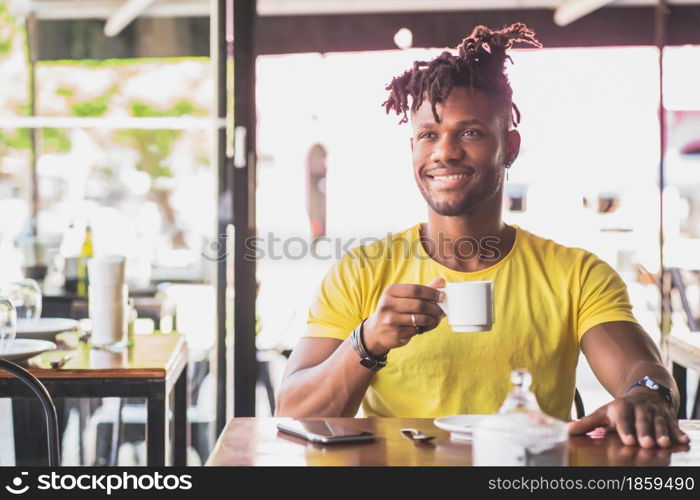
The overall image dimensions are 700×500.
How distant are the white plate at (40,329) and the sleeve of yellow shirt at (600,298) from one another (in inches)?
63.7

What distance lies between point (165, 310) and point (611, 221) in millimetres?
2027

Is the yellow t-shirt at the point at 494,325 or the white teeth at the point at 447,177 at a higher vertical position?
the white teeth at the point at 447,177

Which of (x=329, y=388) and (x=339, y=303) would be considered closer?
(x=329, y=388)

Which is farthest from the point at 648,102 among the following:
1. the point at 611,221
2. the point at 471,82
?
the point at 471,82

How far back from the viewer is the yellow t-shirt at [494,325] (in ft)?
6.42

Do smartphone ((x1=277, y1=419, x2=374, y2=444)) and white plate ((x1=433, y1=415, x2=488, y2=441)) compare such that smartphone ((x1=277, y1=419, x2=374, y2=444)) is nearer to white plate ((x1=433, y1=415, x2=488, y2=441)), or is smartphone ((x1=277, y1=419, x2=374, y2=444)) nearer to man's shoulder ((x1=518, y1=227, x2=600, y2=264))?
white plate ((x1=433, y1=415, x2=488, y2=441))

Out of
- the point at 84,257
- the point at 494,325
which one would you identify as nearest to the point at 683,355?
the point at 494,325

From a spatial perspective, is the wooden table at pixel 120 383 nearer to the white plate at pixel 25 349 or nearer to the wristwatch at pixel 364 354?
the white plate at pixel 25 349

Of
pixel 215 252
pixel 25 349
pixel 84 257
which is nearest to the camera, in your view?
pixel 25 349

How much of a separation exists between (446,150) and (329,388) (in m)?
0.63

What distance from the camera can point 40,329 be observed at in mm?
2801

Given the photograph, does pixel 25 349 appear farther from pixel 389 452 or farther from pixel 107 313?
pixel 389 452
